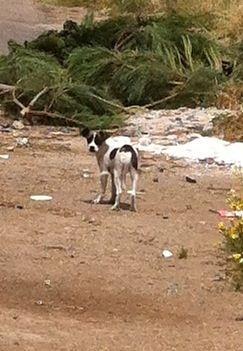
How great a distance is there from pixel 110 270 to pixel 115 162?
7.62 ft

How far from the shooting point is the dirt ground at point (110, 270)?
6.43 metres

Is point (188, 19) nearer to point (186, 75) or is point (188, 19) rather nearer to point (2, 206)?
point (186, 75)

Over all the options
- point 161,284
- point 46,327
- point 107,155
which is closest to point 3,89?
point 107,155

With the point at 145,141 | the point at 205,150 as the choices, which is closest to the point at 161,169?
the point at 205,150

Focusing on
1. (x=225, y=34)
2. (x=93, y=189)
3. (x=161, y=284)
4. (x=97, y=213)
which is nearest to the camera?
(x=161, y=284)

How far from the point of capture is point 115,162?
10.1 metres

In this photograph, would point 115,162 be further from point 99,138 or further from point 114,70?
point 114,70

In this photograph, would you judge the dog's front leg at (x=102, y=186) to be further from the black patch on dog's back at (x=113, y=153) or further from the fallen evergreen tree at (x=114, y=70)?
the fallen evergreen tree at (x=114, y=70)

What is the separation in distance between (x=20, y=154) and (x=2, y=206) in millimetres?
3227

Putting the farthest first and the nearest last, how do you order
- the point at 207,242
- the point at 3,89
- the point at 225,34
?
the point at 225,34 → the point at 3,89 → the point at 207,242

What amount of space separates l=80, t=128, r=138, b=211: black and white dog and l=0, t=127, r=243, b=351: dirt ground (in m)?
0.18

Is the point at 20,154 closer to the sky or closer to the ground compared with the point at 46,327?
closer to the ground

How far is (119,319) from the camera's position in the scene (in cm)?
680

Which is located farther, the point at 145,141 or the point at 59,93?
the point at 59,93
